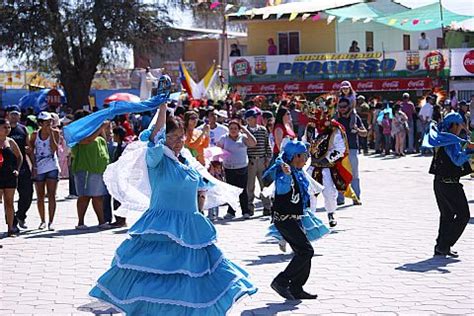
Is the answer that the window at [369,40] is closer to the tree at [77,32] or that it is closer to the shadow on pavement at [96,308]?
the tree at [77,32]

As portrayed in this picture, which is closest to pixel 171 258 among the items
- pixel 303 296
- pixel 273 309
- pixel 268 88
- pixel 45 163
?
pixel 273 309

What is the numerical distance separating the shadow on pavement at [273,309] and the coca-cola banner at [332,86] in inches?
1248

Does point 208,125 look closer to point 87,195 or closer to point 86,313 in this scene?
point 87,195

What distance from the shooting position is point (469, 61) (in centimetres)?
3803

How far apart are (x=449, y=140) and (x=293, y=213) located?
2404mm

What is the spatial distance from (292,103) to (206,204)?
13.5m

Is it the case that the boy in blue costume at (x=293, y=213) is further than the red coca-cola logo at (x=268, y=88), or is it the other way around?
the red coca-cola logo at (x=268, y=88)

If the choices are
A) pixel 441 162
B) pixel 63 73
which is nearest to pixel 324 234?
pixel 441 162

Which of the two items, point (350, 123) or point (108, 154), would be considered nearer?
point (108, 154)

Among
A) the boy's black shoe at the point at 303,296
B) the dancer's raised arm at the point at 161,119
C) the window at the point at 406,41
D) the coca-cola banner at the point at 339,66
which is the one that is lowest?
the boy's black shoe at the point at 303,296

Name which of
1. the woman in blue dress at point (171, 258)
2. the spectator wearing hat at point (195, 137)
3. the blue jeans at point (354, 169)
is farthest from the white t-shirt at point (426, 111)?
the woman in blue dress at point (171, 258)

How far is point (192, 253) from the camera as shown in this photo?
692cm

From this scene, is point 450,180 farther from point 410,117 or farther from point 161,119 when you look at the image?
point 410,117

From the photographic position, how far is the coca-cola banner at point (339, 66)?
39906mm
